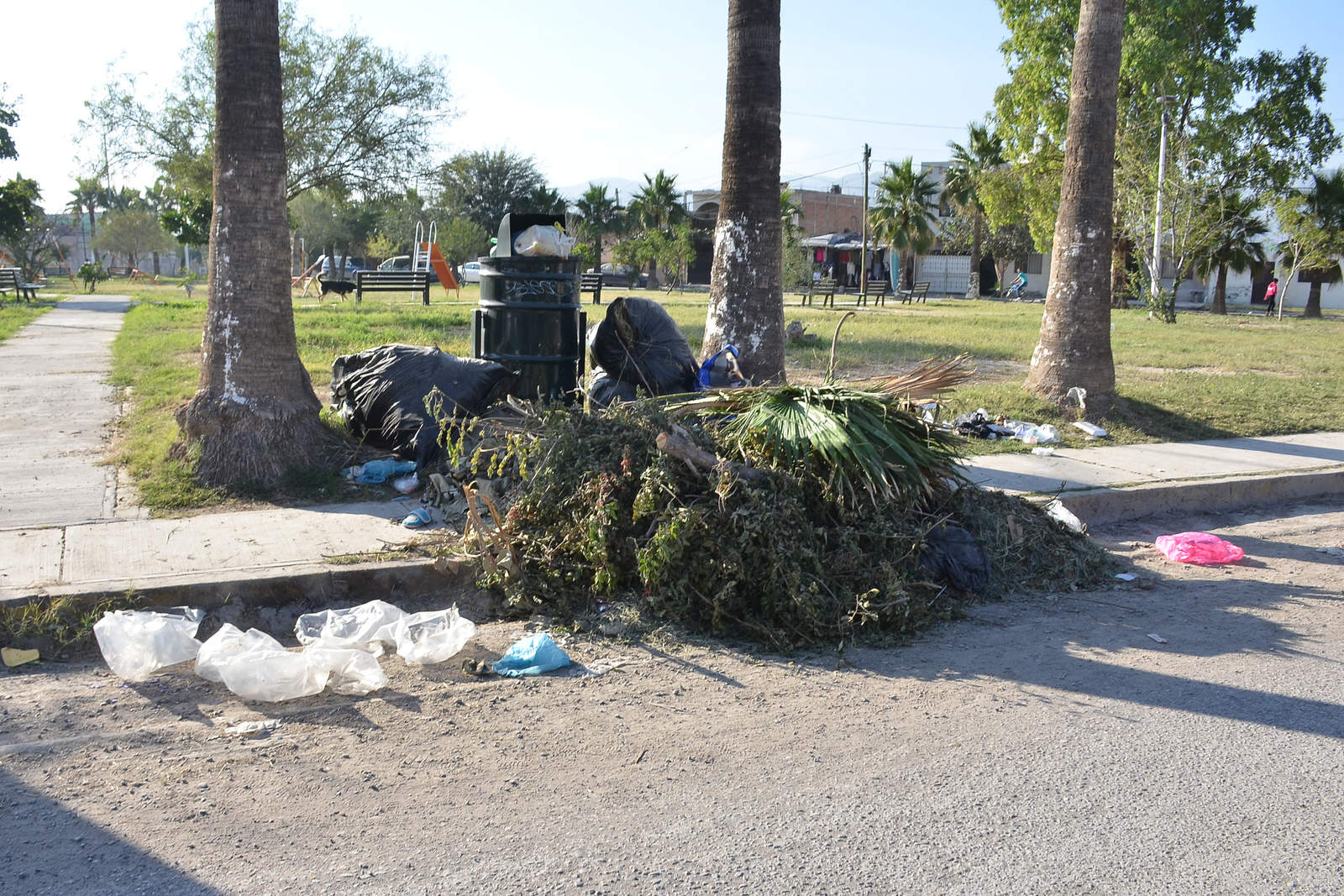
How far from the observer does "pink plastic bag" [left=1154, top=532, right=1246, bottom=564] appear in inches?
258

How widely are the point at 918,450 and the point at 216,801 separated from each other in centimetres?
389

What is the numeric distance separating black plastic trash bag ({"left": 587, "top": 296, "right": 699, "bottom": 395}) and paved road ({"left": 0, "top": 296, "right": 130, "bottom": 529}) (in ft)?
12.0

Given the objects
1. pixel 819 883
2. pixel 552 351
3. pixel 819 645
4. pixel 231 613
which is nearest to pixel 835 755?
pixel 819 883

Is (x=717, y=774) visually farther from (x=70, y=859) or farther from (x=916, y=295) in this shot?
(x=916, y=295)

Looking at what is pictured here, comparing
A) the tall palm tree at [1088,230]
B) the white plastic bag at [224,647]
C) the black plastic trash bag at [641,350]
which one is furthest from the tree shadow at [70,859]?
the tall palm tree at [1088,230]

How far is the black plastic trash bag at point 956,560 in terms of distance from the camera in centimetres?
562

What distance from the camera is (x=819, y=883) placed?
9.64 feet

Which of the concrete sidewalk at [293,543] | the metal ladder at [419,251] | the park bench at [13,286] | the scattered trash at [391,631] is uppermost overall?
the metal ladder at [419,251]

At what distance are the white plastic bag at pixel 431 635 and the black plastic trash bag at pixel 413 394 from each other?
2487mm

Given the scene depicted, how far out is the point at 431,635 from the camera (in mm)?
4730

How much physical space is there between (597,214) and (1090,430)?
50118 mm

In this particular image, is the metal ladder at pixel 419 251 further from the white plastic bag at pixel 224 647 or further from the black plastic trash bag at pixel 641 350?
the white plastic bag at pixel 224 647

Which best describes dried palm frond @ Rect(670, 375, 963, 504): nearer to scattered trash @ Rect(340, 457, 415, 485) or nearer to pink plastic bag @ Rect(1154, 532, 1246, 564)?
pink plastic bag @ Rect(1154, 532, 1246, 564)

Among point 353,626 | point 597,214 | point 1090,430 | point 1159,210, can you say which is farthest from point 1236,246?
point 353,626
